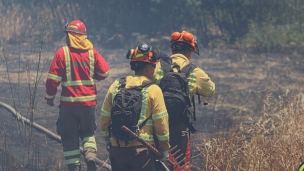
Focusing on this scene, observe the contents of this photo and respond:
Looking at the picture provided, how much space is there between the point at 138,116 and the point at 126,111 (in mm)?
154

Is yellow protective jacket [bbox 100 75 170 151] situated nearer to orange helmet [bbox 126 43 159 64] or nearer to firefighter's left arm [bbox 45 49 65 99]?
orange helmet [bbox 126 43 159 64]

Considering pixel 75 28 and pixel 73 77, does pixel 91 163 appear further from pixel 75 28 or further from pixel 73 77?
pixel 75 28

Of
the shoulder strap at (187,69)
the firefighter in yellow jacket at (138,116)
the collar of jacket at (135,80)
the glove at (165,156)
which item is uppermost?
the shoulder strap at (187,69)

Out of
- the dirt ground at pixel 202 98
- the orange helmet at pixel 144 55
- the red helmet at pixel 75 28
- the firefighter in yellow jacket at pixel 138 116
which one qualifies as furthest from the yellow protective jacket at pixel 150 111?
the red helmet at pixel 75 28

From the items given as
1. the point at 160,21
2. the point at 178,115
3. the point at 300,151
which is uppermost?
the point at 160,21

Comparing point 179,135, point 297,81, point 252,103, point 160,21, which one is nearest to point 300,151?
point 179,135

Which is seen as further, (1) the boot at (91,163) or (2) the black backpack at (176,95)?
(1) the boot at (91,163)

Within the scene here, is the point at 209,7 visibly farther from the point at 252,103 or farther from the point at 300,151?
the point at 300,151

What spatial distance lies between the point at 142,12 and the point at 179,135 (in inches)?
484

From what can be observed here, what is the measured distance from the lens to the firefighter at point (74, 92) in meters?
3.93

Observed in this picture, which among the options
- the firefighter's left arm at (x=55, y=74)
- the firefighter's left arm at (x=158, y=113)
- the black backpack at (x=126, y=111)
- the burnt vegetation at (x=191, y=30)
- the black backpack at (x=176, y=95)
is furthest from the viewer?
the burnt vegetation at (x=191, y=30)

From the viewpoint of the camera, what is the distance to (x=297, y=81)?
9.30 metres

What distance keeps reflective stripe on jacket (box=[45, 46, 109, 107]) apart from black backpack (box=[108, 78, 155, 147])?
1542mm

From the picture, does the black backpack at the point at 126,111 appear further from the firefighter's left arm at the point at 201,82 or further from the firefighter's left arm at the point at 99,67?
the firefighter's left arm at the point at 99,67
